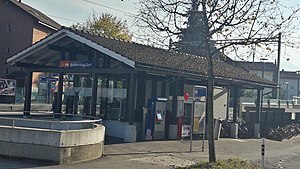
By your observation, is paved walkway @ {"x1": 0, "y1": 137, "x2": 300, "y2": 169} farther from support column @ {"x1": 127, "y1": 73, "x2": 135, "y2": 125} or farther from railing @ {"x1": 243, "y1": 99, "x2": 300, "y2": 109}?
railing @ {"x1": 243, "y1": 99, "x2": 300, "y2": 109}

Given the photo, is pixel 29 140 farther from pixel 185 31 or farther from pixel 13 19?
pixel 13 19

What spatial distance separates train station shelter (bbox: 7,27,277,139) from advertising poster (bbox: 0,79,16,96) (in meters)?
14.6

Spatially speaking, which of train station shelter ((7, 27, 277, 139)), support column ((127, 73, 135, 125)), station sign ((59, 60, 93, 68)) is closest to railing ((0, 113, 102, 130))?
support column ((127, 73, 135, 125))

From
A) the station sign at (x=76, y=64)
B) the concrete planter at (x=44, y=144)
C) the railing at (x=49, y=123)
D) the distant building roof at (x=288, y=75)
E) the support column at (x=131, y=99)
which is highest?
the distant building roof at (x=288, y=75)

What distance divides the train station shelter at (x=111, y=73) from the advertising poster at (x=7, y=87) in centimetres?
1463

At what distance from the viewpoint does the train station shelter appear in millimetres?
19000

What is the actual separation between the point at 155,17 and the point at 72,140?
435cm

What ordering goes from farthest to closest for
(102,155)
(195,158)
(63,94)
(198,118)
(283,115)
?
1. (283,115)
2. (63,94)
3. (198,118)
4. (195,158)
5. (102,155)

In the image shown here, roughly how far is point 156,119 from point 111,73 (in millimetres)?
3159

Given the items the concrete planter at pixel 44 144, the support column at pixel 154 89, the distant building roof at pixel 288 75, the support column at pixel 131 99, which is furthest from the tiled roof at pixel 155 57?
the distant building roof at pixel 288 75

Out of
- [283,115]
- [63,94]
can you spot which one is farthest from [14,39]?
[283,115]

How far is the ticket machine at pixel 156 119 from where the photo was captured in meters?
20.2

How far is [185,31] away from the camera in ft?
42.2

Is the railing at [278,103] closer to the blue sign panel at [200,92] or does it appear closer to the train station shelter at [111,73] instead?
the train station shelter at [111,73]
